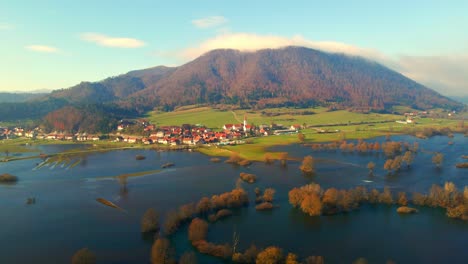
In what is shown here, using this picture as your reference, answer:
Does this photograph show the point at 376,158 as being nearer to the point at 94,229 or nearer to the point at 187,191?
the point at 187,191

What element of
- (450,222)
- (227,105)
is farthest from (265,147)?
(227,105)

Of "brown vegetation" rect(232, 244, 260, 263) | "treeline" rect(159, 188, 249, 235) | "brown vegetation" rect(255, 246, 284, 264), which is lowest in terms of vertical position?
"brown vegetation" rect(232, 244, 260, 263)

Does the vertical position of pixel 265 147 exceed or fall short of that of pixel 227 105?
it falls short

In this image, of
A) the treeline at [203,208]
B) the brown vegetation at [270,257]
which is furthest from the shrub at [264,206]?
the brown vegetation at [270,257]

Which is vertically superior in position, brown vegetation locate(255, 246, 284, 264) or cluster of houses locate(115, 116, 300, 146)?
cluster of houses locate(115, 116, 300, 146)

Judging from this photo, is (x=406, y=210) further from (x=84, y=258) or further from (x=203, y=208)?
(x=84, y=258)

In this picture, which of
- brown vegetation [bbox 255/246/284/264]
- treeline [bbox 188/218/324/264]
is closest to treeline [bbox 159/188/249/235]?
treeline [bbox 188/218/324/264]

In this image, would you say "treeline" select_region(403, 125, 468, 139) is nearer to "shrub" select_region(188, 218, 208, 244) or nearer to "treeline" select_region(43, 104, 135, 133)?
"shrub" select_region(188, 218, 208, 244)
